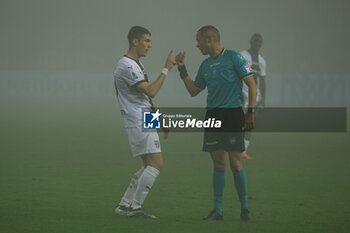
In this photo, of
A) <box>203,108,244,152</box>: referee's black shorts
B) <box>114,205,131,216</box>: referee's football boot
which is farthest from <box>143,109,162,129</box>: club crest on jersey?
<box>114,205,131,216</box>: referee's football boot

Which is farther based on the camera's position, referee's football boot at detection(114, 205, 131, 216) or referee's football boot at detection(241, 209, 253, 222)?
referee's football boot at detection(114, 205, 131, 216)

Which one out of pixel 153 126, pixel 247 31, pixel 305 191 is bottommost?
pixel 305 191

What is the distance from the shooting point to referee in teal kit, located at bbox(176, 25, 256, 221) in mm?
6215

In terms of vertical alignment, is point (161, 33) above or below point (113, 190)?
above

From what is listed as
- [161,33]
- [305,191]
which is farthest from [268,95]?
[305,191]

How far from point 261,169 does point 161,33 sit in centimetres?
2863

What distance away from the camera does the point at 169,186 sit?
339 inches

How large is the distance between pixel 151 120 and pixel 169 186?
7.21ft

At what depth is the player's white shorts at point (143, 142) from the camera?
637 cm

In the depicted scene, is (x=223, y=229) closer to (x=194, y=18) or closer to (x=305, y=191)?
(x=305, y=191)

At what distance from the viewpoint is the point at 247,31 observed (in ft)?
121

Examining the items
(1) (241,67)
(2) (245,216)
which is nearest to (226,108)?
(1) (241,67)

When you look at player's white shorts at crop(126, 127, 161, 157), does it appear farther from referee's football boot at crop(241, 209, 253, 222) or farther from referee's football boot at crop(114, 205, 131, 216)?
referee's football boot at crop(241, 209, 253, 222)

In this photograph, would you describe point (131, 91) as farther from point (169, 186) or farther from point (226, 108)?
point (169, 186)
